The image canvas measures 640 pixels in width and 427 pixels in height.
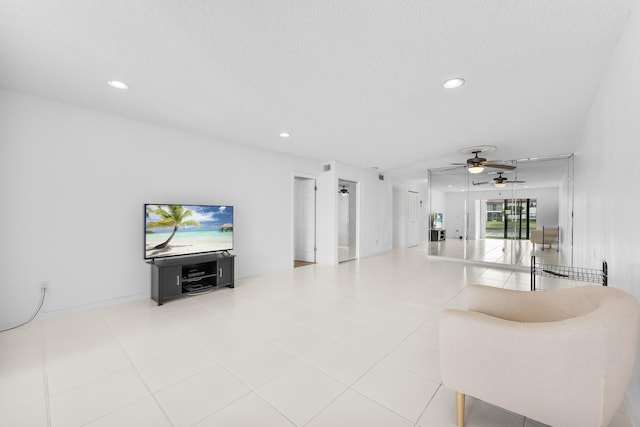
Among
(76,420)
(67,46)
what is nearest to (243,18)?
(67,46)

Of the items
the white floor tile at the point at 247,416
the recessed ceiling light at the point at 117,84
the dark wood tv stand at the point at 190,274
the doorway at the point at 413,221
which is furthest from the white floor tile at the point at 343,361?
the doorway at the point at 413,221

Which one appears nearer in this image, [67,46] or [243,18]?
[243,18]

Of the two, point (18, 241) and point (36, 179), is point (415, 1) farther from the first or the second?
point (18, 241)

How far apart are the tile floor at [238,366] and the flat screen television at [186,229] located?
0.75 m

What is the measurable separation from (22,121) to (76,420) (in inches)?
125

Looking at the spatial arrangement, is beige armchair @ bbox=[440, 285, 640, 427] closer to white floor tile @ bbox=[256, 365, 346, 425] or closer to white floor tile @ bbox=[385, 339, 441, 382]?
white floor tile @ bbox=[385, 339, 441, 382]

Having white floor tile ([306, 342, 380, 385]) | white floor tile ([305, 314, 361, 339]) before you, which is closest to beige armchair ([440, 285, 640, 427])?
white floor tile ([306, 342, 380, 385])

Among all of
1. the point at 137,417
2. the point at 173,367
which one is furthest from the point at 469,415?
the point at 173,367

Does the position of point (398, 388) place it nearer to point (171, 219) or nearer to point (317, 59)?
point (317, 59)

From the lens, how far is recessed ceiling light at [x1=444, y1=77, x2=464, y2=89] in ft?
8.40

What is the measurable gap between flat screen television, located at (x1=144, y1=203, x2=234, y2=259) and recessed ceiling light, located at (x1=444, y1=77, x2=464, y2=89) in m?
3.54

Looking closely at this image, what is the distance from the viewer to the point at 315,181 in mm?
6477

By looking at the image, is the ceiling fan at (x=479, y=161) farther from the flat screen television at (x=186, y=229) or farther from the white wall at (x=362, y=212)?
the flat screen television at (x=186, y=229)

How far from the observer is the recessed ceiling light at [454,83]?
2559mm
